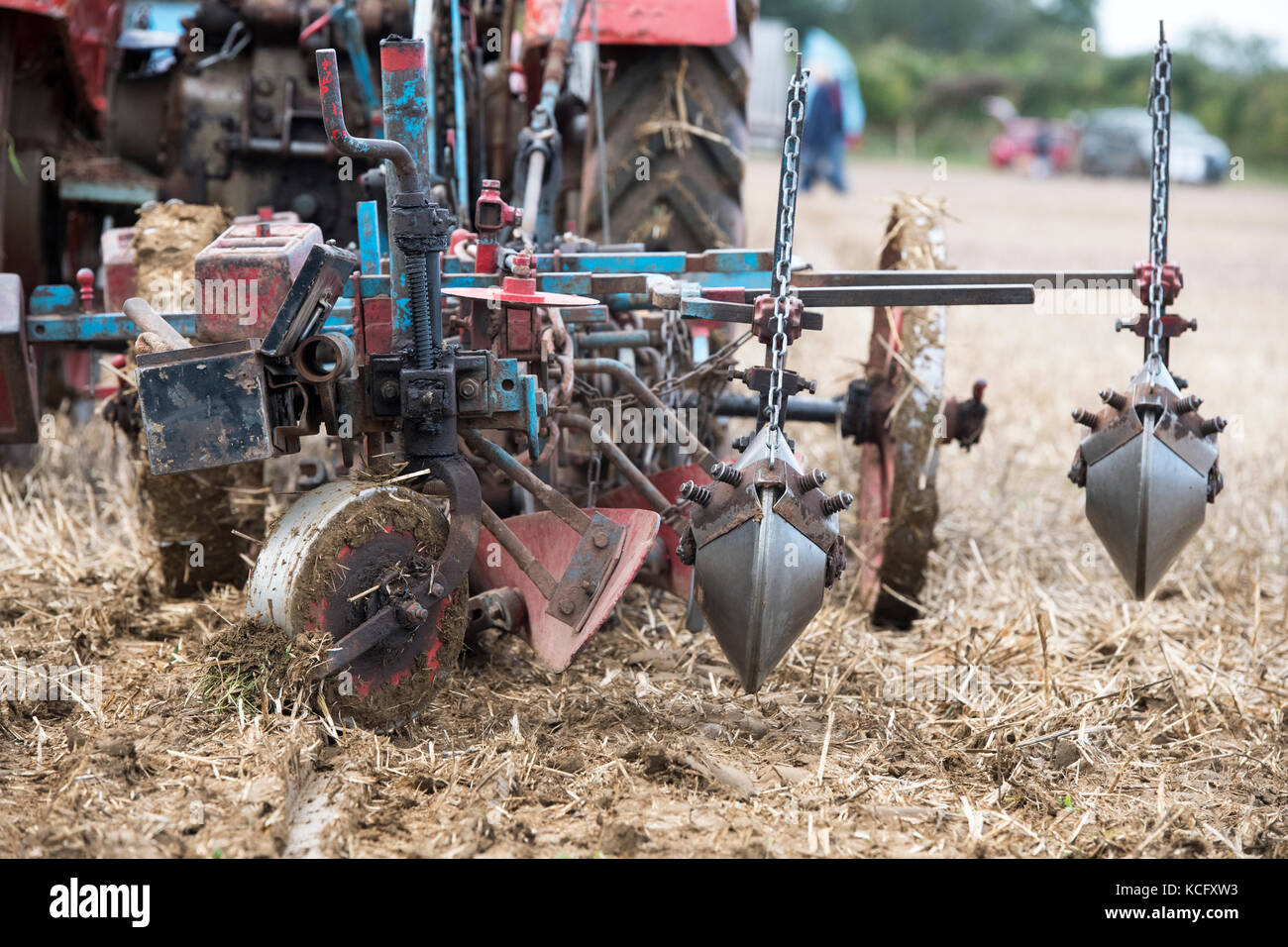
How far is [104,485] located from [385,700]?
7.76 ft

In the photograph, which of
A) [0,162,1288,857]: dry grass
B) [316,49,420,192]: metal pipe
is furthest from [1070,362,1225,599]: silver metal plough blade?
[316,49,420,192]: metal pipe

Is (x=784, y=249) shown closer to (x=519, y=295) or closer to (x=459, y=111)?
(x=519, y=295)

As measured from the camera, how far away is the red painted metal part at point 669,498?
340cm

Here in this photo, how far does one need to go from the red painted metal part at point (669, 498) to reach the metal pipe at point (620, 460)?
0.12 meters

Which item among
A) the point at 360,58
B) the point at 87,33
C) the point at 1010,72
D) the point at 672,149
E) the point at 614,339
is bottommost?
the point at 614,339

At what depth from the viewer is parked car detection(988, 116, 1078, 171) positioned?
28.2 metres

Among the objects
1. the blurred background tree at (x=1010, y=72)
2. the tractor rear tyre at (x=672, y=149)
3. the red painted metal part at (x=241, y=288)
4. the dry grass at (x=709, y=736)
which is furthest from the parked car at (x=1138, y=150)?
the red painted metal part at (x=241, y=288)

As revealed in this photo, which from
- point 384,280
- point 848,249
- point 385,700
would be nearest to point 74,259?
point 384,280

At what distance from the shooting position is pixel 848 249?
1233 centimetres

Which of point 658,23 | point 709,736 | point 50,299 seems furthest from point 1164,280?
point 50,299

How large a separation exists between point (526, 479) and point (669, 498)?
67 cm

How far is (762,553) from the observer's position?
7.80 ft

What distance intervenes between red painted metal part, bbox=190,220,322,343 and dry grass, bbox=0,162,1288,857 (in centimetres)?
69
